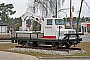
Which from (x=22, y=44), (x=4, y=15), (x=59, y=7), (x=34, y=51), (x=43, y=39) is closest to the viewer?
(x=34, y=51)

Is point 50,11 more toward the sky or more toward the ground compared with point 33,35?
more toward the sky

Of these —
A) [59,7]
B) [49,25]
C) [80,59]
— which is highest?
[59,7]

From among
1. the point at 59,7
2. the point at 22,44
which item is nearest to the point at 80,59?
the point at 22,44

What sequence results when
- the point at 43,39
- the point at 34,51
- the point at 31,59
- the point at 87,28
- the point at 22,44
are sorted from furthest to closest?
1. the point at 87,28
2. the point at 22,44
3. the point at 43,39
4. the point at 34,51
5. the point at 31,59

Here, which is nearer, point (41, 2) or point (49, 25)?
point (49, 25)

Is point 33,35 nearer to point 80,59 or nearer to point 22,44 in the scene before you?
point 22,44

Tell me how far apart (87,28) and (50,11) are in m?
68.5

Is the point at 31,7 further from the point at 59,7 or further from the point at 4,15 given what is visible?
the point at 4,15

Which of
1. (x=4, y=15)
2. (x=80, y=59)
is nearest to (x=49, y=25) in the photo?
(x=80, y=59)

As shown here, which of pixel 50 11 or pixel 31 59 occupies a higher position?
pixel 50 11

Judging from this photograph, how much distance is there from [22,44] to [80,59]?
882cm

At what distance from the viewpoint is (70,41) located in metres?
23.2

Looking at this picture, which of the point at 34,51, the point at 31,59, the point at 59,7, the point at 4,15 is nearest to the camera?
the point at 31,59

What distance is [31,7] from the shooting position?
3750 centimetres
